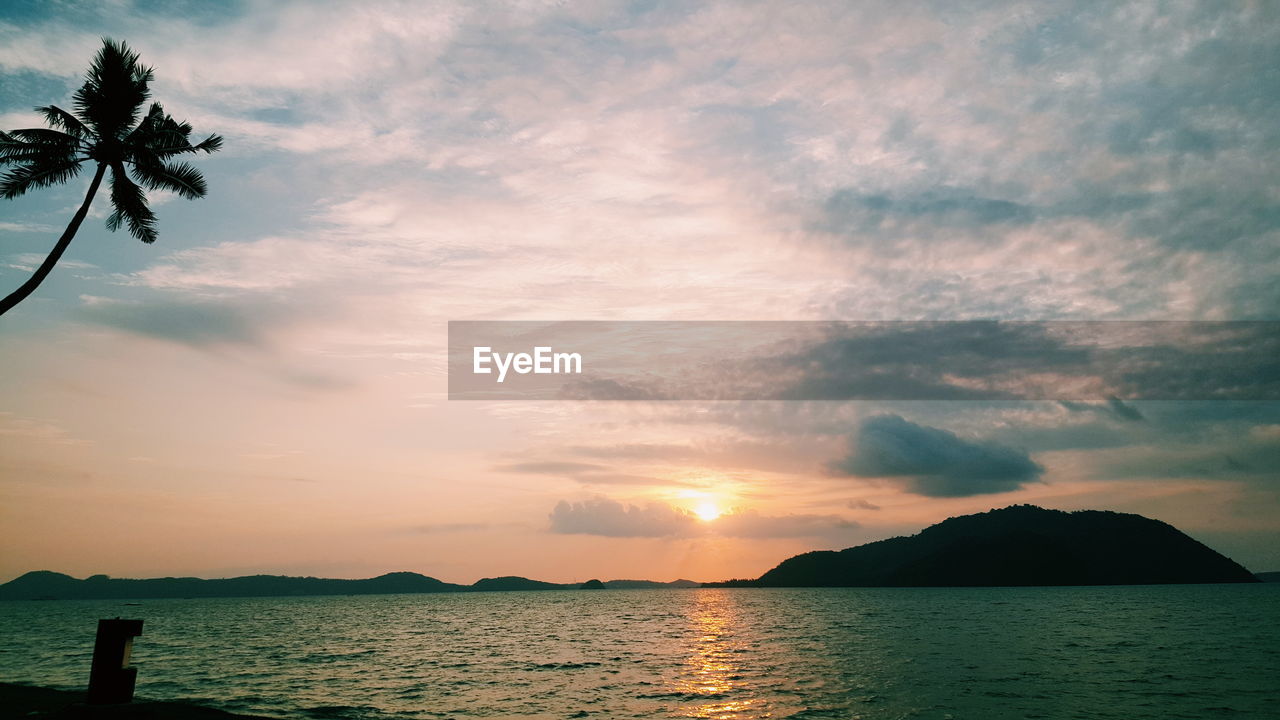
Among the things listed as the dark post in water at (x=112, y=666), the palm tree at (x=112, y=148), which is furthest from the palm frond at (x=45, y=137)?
the dark post in water at (x=112, y=666)

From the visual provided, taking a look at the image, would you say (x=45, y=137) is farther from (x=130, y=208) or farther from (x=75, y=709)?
(x=75, y=709)

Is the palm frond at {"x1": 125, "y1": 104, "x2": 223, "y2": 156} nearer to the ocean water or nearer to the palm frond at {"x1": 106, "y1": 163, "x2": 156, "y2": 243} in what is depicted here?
the palm frond at {"x1": 106, "y1": 163, "x2": 156, "y2": 243}

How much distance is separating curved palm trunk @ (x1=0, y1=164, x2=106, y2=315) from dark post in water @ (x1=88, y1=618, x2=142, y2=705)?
14.3 metres

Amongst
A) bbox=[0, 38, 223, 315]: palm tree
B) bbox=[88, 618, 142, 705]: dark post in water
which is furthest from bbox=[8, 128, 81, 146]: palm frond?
bbox=[88, 618, 142, 705]: dark post in water

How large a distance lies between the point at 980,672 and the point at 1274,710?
1536cm

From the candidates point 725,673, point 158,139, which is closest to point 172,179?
point 158,139

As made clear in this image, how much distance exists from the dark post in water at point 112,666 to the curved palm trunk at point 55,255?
14292 mm

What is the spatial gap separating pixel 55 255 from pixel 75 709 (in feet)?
61.0

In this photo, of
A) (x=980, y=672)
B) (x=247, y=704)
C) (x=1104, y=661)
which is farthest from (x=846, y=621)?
(x=247, y=704)

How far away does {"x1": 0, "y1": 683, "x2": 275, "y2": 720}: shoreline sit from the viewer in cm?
2008

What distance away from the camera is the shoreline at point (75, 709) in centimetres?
2008

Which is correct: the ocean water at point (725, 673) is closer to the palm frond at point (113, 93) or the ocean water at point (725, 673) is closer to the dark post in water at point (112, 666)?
the dark post in water at point (112, 666)

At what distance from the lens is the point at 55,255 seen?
28.9 metres

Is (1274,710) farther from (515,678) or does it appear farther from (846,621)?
(846,621)
